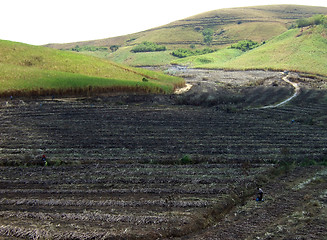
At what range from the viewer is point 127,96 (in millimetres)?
45594

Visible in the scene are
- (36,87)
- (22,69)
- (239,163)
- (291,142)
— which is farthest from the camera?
(22,69)

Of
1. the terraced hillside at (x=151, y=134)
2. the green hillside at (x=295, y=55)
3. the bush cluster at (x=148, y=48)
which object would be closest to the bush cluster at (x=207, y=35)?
the bush cluster at (x=148, y=48)

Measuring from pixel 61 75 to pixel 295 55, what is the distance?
70251 millimetres

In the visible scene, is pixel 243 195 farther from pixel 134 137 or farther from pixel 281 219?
pixel 134 137

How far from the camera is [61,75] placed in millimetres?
51281

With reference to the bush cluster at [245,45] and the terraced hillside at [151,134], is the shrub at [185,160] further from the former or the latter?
the bush cluster at [245,45]

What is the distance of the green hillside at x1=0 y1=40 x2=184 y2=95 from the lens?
1774 inches

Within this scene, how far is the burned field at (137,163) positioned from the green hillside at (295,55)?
179ft

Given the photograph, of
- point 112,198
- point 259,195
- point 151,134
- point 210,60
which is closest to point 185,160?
point 259,195

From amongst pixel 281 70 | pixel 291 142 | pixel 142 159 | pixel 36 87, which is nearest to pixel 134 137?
pixel 142 159

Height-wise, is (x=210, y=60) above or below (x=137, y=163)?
above

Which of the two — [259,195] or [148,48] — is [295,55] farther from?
[259,195]

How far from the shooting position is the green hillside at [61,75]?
4506 centimetres

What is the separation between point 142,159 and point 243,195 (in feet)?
24.9
